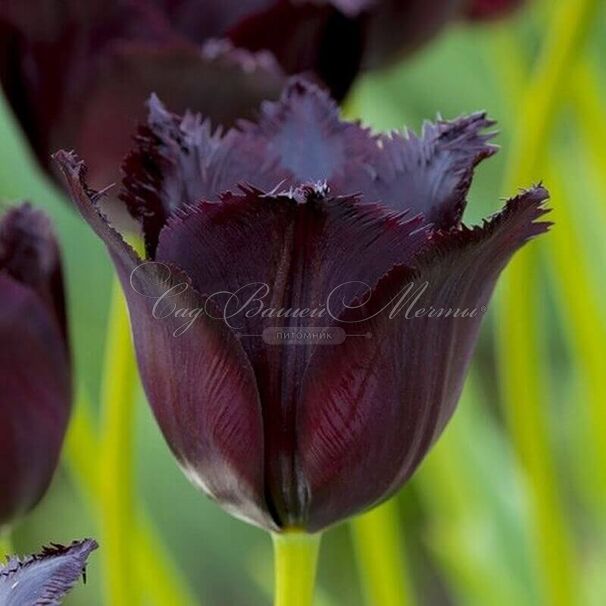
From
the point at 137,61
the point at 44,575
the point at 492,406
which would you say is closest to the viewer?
the point at 44,575

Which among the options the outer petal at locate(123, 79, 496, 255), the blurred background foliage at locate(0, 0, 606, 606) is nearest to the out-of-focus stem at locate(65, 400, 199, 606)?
the blurred background foliage at locate(0, 0, 606, 606)

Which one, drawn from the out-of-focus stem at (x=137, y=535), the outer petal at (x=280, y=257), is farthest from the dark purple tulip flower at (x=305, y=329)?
the out-of-focus stem at (x=137, y=535)

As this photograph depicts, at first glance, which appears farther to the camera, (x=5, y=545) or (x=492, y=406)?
(x=492, y=406)

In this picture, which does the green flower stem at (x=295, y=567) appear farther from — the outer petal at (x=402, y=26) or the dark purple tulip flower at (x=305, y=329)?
the outer petal at (x=402, y=26)

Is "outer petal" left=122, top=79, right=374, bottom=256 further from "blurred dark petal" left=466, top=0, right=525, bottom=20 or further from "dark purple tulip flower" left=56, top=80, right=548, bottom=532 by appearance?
"blurred dark petal" left=466, top=0, right=525, bottom=20

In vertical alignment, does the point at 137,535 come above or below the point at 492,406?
below

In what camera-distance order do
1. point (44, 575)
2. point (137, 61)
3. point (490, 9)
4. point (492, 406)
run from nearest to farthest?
point (44, 575) < point (137, 61) < point (490, 9) < point (492, 406)

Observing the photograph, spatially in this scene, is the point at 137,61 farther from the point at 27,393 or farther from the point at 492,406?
the point at 492,406

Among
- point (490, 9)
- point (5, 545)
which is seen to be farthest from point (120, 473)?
point (490, 9)
